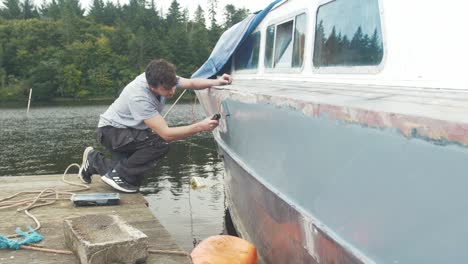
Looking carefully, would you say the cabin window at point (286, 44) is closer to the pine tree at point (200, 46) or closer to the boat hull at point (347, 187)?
the boat hull at point (347, 187)

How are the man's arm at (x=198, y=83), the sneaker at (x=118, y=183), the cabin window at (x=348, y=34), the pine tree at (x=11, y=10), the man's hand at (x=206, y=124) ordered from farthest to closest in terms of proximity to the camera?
the pine tree at (x=11, y=10)
the man's arm at (x=198, y=83)
the sneaker at (x=118, y=183)
the man's hand at (x=206, y=124)
the cabin window at (x=348, y=34)

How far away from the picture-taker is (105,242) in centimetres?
323

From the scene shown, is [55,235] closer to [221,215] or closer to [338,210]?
[338,210]

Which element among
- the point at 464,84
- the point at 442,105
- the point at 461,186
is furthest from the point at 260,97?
the point at 461,186

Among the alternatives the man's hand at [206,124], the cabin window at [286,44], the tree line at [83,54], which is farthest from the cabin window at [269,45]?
the tree line at [83,54]

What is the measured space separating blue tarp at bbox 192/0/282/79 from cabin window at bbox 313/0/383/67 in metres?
1.99

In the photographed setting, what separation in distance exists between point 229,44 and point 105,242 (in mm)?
4247

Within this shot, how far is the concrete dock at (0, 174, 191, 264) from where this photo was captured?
140 inches

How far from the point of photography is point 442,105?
7.07 ft

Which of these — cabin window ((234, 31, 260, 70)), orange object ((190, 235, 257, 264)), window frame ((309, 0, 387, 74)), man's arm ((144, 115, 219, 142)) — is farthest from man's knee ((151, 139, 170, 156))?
window frame ((309, 0, 387, 74))

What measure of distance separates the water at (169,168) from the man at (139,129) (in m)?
0.88

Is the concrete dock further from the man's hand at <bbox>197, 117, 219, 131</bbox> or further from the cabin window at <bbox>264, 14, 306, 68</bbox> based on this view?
the cabin window at <bbox>264, 14, 306, 68</bbox>

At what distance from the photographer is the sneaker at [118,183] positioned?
5.32 meters

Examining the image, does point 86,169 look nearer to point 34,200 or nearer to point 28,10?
point 34,200
